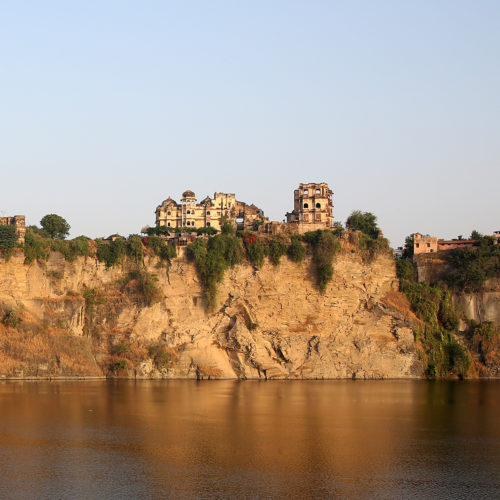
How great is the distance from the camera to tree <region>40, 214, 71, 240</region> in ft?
163

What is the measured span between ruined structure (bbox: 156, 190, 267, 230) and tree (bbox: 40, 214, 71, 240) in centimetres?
785

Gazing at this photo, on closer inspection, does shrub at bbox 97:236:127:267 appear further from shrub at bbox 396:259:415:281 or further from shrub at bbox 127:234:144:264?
shrub at bbox 396:259:415:281

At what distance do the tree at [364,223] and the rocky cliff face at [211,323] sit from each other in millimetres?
7665

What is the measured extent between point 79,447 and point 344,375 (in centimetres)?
2102

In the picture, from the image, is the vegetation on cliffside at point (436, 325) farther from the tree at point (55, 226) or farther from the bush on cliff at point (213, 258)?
the tree at point (55, 226)

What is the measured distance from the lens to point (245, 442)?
22562mm

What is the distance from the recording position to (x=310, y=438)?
23219 mm

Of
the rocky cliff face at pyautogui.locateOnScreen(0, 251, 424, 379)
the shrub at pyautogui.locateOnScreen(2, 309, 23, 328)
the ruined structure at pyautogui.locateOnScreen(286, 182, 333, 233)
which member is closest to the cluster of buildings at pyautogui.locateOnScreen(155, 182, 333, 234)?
the ruined structure at pyautogui.locateOnScreen(286, 182, 333, 233)

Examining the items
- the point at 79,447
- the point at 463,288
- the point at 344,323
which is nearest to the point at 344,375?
the point at 344,323

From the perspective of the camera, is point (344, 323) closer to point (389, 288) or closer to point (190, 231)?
point (389, 288)

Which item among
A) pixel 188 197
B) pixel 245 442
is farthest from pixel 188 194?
pixel 245 442

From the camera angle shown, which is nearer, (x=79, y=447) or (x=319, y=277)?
(x=79, y=447)

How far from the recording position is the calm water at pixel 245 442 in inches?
699

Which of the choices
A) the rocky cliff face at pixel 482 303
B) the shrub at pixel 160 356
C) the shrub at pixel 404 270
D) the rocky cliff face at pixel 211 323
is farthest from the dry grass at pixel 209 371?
the rocky cliff face at pixel 482 303
